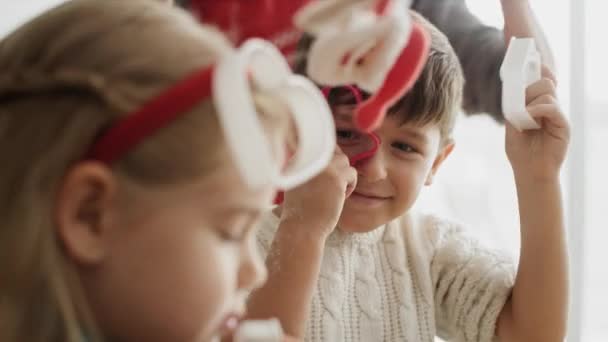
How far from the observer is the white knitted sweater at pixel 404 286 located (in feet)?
2.98

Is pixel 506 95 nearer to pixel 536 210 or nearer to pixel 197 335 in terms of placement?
pixel 536 210

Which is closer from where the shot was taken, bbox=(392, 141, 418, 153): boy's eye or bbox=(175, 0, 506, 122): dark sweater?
bbox=(392, 141, 418, 153): boy's eye

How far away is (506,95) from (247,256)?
14.3 inches

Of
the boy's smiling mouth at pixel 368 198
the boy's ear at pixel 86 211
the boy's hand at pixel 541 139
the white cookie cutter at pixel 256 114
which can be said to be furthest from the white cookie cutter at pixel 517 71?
the boy's ear at pixel 86 211

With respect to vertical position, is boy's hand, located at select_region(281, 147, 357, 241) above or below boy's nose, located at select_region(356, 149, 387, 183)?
above

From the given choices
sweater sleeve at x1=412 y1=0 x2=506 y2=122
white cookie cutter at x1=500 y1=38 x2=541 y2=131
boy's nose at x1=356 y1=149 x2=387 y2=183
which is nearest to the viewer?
white cookie cutter at x1=500 y1=38 x2=541 y2=131

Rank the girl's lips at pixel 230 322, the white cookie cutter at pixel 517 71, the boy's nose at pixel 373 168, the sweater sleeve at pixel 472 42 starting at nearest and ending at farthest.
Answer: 1. the girl's lips at pixel 230 322
2. the white cookie cutter at pixel 517 71
3. the boy's nose at pixel 373 168
4. the sweater sleeve at pixel 472 42

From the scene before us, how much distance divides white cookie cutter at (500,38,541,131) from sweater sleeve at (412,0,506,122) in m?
0.26

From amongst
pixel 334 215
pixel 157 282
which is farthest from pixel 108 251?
pixel 334 215

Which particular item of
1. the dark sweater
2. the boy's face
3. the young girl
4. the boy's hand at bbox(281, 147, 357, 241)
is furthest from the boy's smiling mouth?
the young girl

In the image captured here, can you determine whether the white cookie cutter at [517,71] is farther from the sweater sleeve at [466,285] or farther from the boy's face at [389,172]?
the sweater sleeve at [466,285]

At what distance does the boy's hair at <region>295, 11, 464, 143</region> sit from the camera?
84 cm

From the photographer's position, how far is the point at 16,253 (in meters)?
0.45

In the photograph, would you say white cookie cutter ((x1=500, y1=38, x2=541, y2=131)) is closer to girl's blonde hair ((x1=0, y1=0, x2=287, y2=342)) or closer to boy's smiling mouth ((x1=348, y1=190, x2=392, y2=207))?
boy's smiling mouth ((x1=348, y1=190, x2=392, y2=207))
